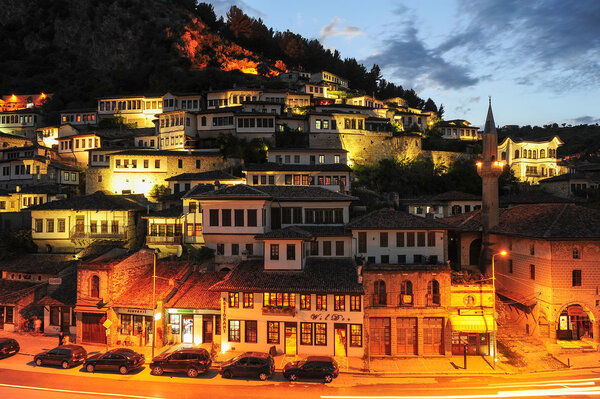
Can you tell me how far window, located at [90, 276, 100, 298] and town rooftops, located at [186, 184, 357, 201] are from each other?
10628mm

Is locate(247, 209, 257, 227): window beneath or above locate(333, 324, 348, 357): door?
above

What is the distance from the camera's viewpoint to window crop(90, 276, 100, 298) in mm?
30250

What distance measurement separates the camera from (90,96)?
91.1 meters

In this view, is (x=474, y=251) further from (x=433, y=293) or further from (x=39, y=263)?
(x=39, y=263)

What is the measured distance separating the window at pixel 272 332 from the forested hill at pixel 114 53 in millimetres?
67533

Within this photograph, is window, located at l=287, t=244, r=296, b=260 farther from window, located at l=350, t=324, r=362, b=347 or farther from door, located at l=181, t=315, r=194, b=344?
door, located at l=181, t=315, r=194, b=344

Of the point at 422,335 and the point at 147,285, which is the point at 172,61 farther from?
the point at 422,335

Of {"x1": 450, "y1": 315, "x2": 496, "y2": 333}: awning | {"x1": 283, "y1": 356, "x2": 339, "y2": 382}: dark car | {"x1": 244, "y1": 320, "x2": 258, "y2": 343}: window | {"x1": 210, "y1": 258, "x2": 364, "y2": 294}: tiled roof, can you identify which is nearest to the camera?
{"x1": 283, "y1": 356, "x2": 339, "y2": 382}: dark car

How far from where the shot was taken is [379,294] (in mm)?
28984

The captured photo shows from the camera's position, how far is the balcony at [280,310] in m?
28.4

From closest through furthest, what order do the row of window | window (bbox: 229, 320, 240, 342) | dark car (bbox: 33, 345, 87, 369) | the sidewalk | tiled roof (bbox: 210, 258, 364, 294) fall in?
dark car (bbox: 33, 345, 87, 369) → the sidewalk → tiled roof (bbox: 210, 258, 364, 294) → window (bbox: 229, 320, 240, 342) → the row of window

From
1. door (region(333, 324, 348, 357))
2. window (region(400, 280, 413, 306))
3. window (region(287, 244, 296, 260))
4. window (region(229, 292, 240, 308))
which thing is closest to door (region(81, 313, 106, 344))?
window (region(229, 292, 240, 308))

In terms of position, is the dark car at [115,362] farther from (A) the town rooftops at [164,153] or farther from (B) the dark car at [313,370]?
(A) the town rooftops at [164,153]

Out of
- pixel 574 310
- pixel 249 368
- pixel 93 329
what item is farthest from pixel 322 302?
pixel 574 310
